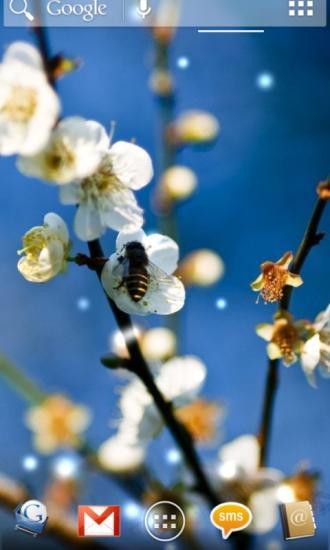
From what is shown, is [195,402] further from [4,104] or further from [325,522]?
[4,104]

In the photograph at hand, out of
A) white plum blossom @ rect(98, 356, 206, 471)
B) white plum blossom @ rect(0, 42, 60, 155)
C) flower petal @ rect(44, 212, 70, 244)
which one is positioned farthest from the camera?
white plum blossom @ rect(98, 356, 206, 471)

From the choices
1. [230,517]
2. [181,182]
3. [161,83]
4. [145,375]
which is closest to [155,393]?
[145,375]

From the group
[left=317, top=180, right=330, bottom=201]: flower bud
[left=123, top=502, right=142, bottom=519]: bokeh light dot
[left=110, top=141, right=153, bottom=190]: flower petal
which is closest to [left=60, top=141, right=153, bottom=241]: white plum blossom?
[left=110, top=141, right=153, bottom=190]: flower petal

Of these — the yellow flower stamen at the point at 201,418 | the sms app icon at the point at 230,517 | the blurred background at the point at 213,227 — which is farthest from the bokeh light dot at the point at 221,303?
the sms app icon at the point at 230,517

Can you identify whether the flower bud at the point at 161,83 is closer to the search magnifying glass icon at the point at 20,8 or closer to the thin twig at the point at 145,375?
the search magnifying glass icon at the point at 20,8

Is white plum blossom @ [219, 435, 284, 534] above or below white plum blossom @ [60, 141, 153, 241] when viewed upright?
below

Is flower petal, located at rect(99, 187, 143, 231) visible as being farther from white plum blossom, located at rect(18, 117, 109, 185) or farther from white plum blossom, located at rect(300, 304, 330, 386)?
white plum blossom, located at rect(300, 304, 330, 386)
